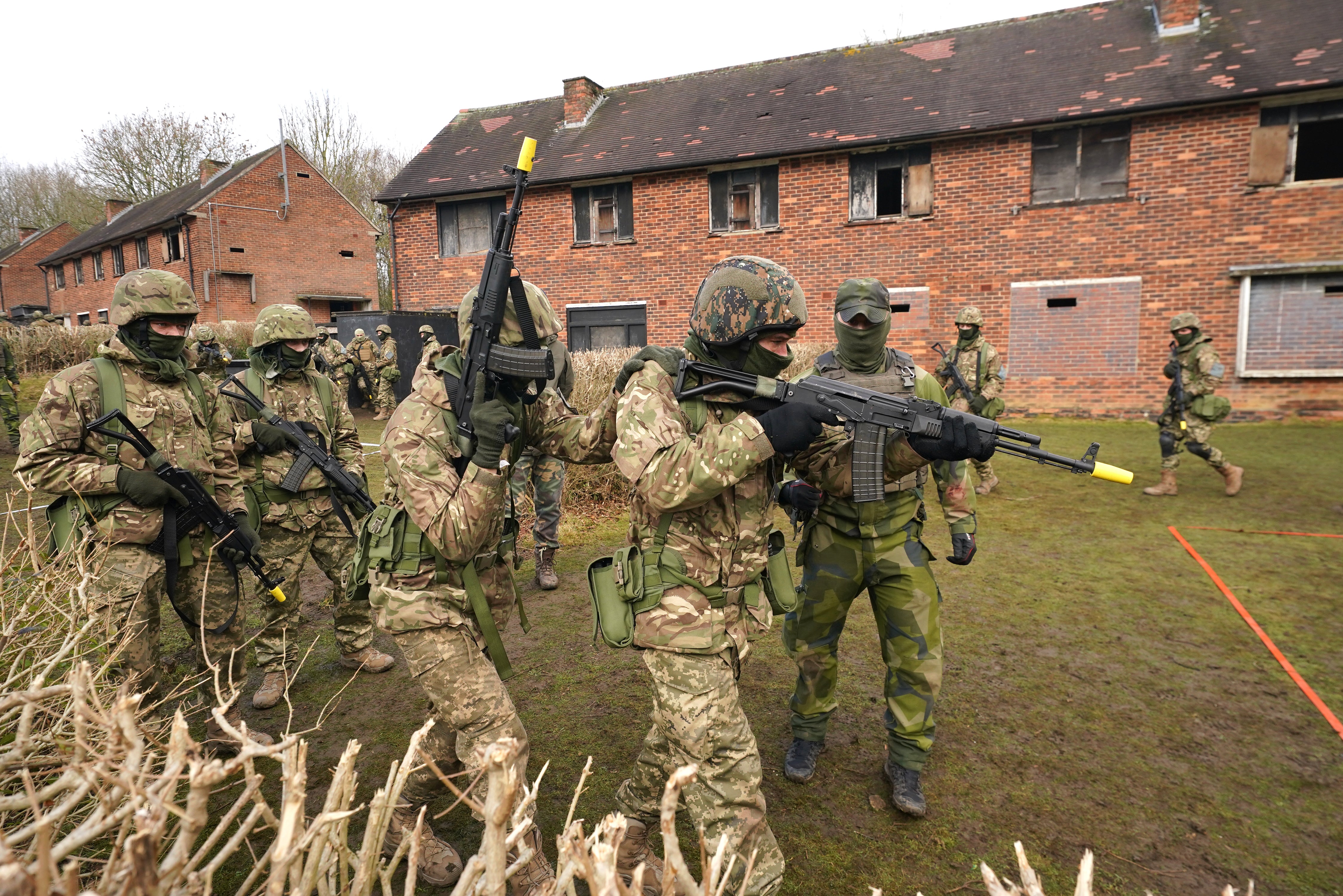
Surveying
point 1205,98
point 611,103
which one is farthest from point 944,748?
point 611,103

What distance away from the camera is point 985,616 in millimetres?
5141

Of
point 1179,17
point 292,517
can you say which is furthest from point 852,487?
point 1179,17

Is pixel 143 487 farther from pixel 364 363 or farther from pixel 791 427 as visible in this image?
pixel 364 363

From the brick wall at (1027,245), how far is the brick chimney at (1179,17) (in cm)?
274

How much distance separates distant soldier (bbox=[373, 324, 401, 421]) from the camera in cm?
1522

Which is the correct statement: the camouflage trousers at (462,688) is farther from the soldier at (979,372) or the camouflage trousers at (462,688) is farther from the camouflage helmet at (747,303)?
the soldier at (979,372)

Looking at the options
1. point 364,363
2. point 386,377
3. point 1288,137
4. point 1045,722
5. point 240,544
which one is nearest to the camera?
point 1045,722

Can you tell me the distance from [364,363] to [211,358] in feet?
30.8

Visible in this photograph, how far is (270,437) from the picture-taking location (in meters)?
4.43

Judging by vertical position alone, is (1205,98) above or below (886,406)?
above

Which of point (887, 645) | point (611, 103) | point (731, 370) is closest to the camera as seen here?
point (731, 370)

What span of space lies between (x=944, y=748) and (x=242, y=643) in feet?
12.4

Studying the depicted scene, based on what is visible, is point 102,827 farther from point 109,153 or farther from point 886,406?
point 109,153

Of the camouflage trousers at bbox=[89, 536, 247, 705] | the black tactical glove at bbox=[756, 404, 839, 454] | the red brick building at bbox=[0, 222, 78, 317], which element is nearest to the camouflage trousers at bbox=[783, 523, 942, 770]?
the black tactical glove at bbox=[756, 404, 839, 454]
